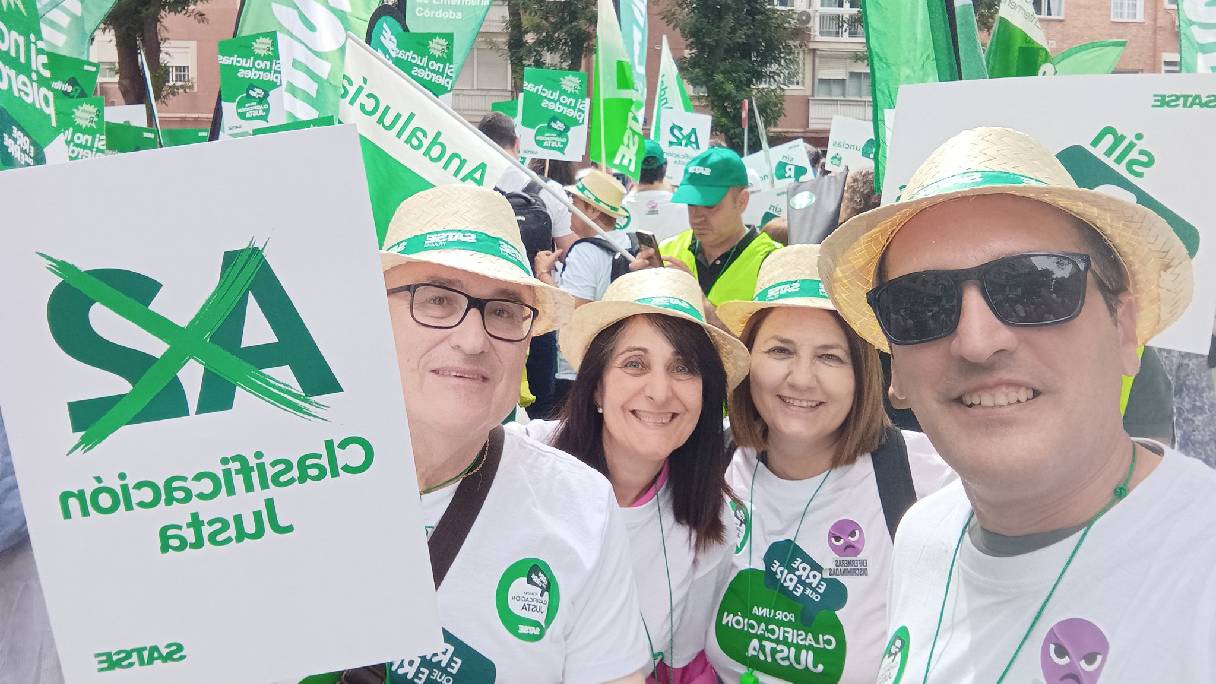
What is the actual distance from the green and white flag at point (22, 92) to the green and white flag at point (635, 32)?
16.8 ft

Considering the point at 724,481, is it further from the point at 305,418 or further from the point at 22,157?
the point at 22,157

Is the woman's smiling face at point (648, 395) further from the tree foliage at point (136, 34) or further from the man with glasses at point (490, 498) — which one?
the tree foliage at point (136, 34)

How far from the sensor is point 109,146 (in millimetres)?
8844

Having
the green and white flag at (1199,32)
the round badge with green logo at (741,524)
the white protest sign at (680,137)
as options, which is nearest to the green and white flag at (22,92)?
the round badge with green logo at (741,524)

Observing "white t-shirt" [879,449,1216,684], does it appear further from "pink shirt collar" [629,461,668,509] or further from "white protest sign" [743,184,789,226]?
"white protest sign" [743,184,789,226]

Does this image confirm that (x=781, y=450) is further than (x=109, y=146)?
No

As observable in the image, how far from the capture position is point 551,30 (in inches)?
1193

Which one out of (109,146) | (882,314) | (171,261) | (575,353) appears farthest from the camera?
(109,146)

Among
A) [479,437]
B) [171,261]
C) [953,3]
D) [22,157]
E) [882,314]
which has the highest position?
[953,3]

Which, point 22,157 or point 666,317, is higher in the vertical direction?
point 22,157

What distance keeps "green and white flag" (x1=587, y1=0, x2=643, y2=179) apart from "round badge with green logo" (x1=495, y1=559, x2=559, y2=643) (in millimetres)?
5467

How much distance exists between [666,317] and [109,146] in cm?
727

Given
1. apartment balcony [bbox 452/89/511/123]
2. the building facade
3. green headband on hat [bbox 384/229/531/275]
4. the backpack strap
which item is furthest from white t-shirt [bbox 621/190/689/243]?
the building facade

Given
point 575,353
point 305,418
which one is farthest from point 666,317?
point 305,418
